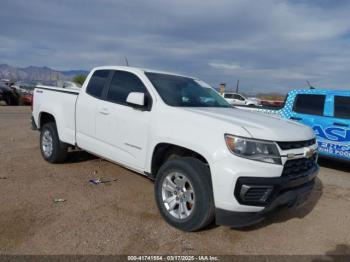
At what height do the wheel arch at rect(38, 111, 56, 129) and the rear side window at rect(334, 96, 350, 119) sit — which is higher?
the rear side window at rect(334, 96, 350, 119)

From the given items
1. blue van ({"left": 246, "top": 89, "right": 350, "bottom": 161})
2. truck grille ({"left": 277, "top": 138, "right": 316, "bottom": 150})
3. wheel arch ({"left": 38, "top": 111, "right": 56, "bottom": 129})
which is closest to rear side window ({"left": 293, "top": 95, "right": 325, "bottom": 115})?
blue van ({"left": 246, "top": 89, "right": 350, "bottom": 161})

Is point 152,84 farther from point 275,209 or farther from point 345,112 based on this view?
point 345,112

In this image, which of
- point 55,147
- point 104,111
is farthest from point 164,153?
point 55,147

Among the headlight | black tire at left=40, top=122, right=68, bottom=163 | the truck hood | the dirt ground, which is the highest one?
the truck hood

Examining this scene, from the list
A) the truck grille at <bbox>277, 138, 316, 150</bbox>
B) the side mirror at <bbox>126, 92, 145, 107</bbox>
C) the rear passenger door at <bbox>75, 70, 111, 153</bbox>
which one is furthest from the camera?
the rear passenger door at <bbox>75, 70, 111, 153</bbox>

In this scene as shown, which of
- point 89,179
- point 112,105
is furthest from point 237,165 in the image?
point 89,179

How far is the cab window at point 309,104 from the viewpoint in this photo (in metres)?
7.69

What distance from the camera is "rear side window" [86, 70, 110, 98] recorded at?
538 centimetres

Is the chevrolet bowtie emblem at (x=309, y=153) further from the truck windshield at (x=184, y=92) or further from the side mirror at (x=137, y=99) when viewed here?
the side mirror at (x=137, y=99)

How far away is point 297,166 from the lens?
12.5 feet

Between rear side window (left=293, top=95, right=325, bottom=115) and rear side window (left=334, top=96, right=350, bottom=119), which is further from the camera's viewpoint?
rear side window (left=293, top=95, right=325, bottom=115)

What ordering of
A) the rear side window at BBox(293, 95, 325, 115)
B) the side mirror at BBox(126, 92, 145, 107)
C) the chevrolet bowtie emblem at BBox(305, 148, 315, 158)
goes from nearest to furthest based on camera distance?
the chevrolet bowtie emblem at BBox(305, 148, 315, 158)
the side mirror at BBox(126, 92, 145, 107)
the rear side window at BBox(293, 95, 325, 115)

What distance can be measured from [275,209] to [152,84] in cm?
218

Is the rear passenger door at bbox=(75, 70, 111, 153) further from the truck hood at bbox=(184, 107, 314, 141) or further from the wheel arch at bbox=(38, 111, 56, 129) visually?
the truck hood at bbox=(184, 107, 314, 141)
